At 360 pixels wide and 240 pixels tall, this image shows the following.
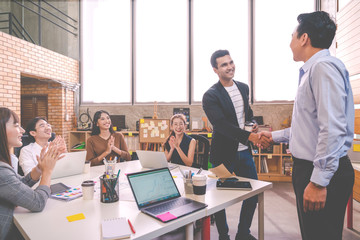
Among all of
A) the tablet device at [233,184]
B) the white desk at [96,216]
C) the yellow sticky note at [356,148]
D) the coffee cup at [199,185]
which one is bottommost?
the white desk at [96,216]

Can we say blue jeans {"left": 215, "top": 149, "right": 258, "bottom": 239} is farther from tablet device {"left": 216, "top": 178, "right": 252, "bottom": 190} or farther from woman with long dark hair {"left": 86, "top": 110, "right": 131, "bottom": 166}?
woman with long dark hair {"left": 86, "top": 110, "right": 131, "bottom": 166}

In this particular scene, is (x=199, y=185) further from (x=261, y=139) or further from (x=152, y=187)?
(x=261, y=139)

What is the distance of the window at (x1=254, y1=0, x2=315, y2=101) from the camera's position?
510 centimetres

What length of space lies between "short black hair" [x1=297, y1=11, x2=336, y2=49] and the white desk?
0.96 metres

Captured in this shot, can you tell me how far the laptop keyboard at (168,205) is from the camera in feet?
4.07


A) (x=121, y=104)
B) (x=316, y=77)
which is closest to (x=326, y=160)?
(x=316, y=77)

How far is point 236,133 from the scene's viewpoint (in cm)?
198

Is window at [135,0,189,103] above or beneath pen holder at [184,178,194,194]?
above

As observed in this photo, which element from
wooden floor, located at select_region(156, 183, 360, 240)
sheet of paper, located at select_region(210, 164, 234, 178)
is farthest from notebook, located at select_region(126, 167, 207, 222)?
wooden floor, located at select_region(156, 183, 360, 240)

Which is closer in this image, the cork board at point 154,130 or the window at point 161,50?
the cork board at point 154,130

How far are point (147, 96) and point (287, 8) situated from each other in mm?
3656

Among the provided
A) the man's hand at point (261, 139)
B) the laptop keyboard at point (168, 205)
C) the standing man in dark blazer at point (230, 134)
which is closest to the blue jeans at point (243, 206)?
the standing man in dark blazer at point (230, 134)

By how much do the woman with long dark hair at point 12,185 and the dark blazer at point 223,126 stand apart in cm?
127

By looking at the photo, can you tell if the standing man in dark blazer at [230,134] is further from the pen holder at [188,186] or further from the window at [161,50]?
the window at [161,50]
